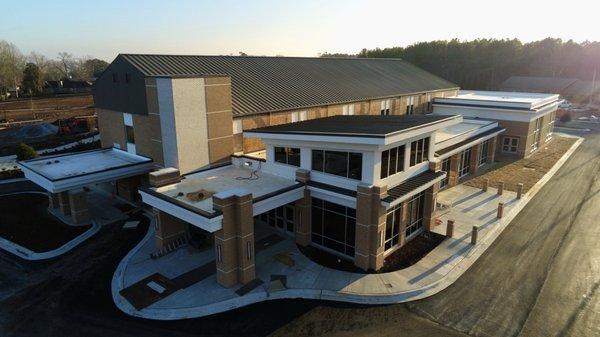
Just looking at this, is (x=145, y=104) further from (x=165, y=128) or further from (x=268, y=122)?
(x=268, y=122)

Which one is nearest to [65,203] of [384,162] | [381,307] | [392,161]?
[384,162]

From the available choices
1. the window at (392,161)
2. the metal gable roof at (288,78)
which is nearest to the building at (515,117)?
the metal gable roof at (288,78)

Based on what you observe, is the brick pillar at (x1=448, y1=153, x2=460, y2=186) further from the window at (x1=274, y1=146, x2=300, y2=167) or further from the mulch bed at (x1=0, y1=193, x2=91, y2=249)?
the mulch bed at (x1=0, y1=193, x2=91, y2=249)

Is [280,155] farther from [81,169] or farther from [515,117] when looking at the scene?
[515,117]

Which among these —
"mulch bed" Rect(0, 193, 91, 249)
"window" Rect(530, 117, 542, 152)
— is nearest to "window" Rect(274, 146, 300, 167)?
"mulch bed" Rect(0, 193, 91, 249)

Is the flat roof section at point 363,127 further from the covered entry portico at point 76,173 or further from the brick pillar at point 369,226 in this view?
the covered entry portico at point 76,173

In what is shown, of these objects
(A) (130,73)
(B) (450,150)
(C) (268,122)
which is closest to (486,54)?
(B) (450,150)

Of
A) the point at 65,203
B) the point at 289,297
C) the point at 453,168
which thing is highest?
the point at 453,168
